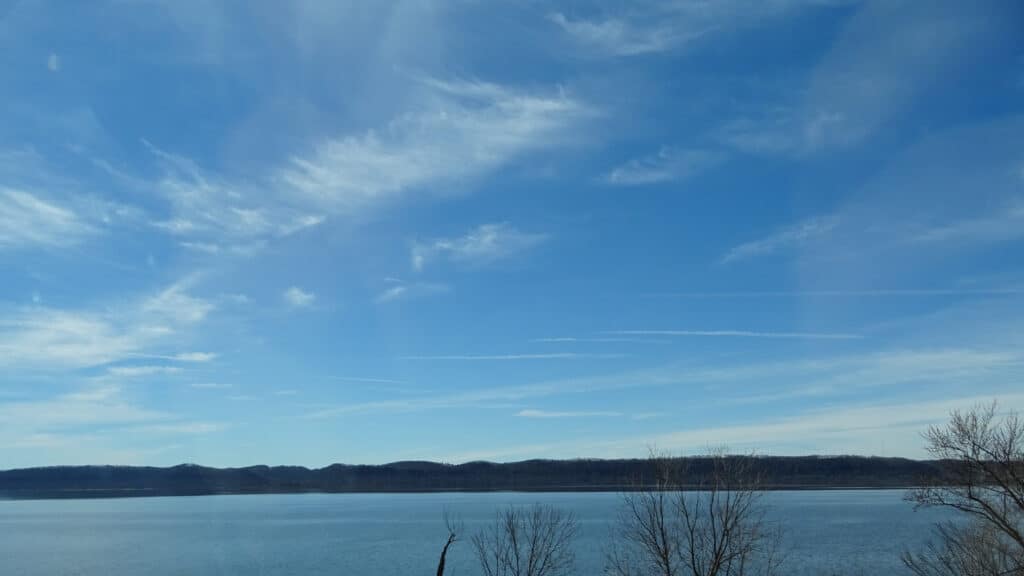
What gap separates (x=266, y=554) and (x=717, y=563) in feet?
176

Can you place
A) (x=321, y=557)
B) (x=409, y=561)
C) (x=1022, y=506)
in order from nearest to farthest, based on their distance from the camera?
(x=1022, y=506) < (x=409, y=561) < (x=321, y=557)

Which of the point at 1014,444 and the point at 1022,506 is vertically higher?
the point at 1014,444

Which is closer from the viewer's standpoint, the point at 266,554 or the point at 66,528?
the point at 266,554

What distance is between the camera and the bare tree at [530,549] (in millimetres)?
25500

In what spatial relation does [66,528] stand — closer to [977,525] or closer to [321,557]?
[321,557]

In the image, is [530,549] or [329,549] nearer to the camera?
[530,549]

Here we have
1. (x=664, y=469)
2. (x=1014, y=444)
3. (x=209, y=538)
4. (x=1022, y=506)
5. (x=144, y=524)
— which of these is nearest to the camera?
(x=1022, y=506)

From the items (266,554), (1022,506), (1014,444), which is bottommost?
(266,554)

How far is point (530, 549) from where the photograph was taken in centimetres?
4359

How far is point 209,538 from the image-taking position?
87750 millimetres

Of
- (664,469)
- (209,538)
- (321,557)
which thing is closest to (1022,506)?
(664,469)

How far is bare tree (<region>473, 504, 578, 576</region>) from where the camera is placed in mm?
25500

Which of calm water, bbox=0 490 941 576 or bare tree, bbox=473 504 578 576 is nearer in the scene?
bare tree, bbox=473 504 578 576

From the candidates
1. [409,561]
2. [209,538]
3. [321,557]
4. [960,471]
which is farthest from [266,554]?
[960,471]
